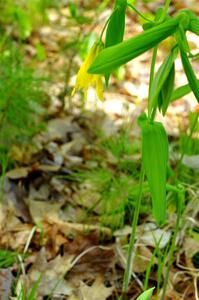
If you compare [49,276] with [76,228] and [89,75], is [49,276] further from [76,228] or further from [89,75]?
[89,75]

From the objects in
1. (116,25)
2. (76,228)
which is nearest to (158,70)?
(116,25)

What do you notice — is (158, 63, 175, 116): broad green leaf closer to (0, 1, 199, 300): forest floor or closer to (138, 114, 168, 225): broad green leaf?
(138, 114, 168, 225): broad green leaf

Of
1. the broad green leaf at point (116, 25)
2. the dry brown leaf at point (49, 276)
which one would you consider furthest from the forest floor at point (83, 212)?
the broad green leaf at point (116, 25)

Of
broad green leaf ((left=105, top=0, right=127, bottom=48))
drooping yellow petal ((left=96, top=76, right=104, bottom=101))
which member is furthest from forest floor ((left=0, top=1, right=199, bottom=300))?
broad green leaf ((left=105, top=0, right=127, bottom=48))

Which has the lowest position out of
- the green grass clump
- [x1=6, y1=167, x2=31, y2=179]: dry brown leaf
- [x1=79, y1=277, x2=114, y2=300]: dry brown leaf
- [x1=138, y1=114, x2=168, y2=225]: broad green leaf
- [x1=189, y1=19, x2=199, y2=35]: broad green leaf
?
[x1=79, y1=277, x2=114, y2=300]: dry brown leaf

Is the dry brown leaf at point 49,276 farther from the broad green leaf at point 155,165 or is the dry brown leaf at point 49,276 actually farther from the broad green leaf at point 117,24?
the broad green leaf at point 117,24

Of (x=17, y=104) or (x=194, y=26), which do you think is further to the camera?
(x=17, y=104)

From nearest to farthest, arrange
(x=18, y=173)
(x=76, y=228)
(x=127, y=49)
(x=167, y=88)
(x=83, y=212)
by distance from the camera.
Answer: (x=127, y=49)
(x=167, y=88)
(x=76, y=228)
(x=83, y=212)
(x=18, y=173)
